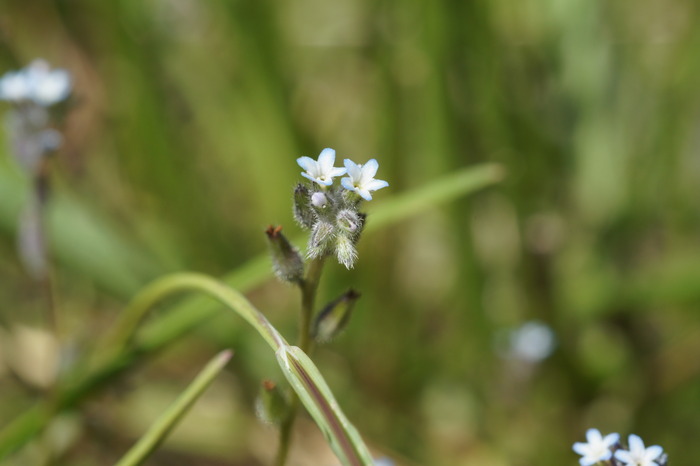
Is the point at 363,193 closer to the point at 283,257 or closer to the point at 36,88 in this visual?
the point at 283,257

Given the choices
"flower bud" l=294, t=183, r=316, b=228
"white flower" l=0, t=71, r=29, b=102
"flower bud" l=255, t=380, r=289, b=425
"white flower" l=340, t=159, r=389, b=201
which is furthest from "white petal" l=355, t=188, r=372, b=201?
"white flower" l=0, t=71, r=29, b=102

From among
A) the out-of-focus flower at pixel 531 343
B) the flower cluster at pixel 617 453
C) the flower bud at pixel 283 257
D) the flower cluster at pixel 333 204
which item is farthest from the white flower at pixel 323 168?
the out-of-focus flower at pixel 531 343

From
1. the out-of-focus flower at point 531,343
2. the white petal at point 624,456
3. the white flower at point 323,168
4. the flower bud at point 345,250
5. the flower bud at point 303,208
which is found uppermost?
the out-of-focus flower at point 531,343

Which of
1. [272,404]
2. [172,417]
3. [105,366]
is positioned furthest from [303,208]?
[105,366]

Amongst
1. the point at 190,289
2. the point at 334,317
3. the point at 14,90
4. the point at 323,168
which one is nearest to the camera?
the point at 323,168

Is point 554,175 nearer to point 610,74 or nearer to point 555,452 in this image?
point 610,74

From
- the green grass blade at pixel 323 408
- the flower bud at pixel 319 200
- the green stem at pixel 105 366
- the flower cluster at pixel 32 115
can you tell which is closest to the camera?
the green grass blade at pixel 323 408

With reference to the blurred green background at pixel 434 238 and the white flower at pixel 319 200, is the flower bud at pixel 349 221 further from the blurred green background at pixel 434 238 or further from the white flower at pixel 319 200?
the blurred green background at pixel 434 238
